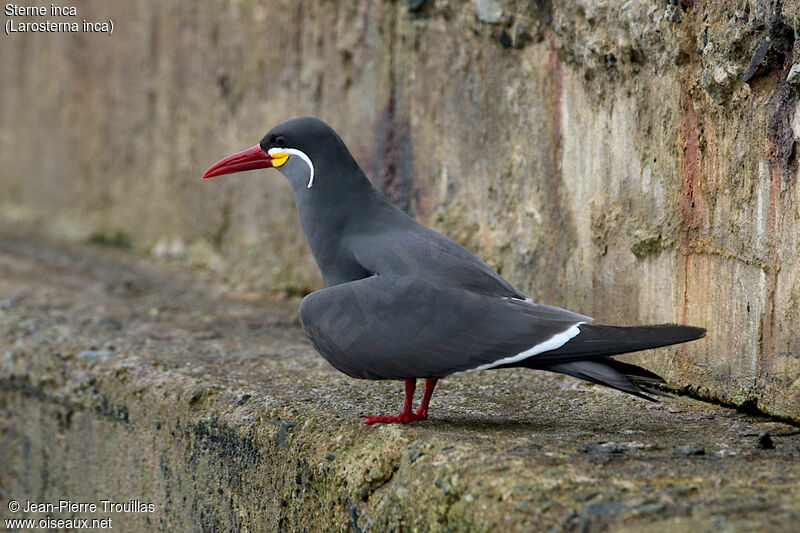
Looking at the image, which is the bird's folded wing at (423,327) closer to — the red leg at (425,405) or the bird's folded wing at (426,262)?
the bird's folded wing at (426,262)

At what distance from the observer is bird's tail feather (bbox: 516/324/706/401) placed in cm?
249

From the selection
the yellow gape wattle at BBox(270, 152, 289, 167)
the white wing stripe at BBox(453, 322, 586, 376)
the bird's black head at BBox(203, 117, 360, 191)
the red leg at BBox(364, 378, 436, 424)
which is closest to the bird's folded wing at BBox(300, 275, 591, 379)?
the white wing stripe at BBox(453, 322, 586, 376)

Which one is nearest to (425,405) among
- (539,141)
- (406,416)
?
(406,416)

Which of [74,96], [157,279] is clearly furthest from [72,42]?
[157,279]

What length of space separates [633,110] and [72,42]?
620 centimetres

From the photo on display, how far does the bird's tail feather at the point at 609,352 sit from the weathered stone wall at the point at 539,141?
0.44 meters

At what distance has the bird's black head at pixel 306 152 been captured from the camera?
125 inches

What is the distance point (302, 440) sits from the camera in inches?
117

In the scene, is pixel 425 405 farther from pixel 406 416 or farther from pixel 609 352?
pixel 609 352

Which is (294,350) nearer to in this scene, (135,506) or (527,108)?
(135,506)

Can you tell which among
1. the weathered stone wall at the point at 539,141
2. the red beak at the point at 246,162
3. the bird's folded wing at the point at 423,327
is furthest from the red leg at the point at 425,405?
the red beak at the point at 246,162

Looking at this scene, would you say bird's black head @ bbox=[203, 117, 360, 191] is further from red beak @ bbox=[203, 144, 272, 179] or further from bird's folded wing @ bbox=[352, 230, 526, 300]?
bird's folded wing @ bbox=[352, 230, 526, 300]

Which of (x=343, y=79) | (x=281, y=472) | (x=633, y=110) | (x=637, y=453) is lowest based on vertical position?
(x=281, y=472)

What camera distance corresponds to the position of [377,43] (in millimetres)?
4875
